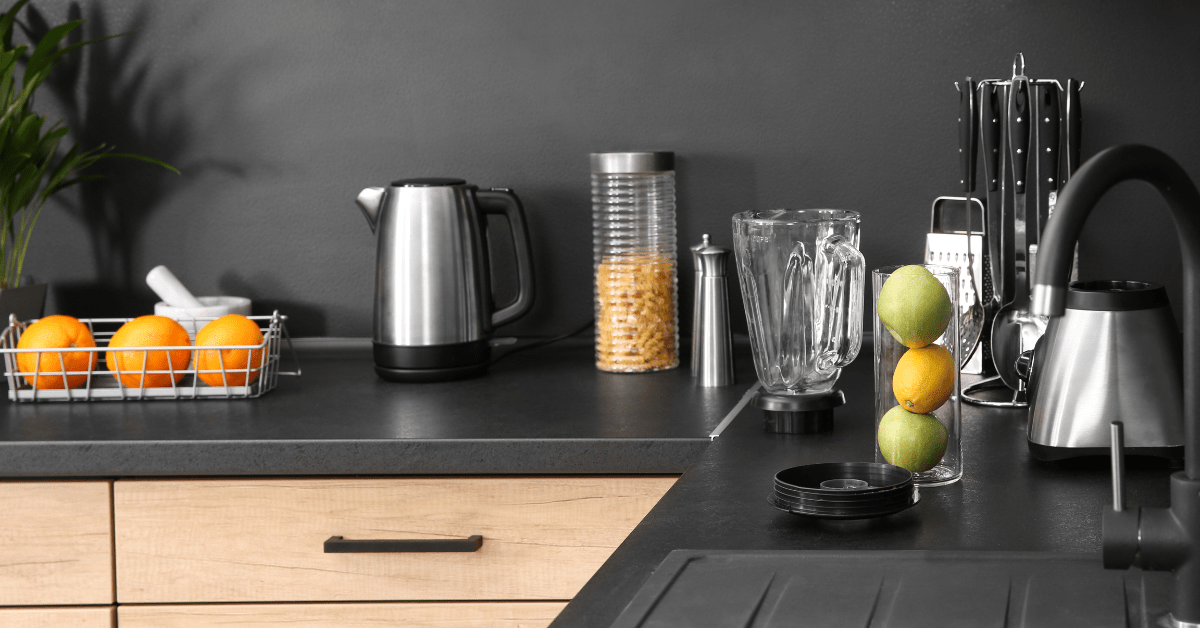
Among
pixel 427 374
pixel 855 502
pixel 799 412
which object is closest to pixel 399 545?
pixel 427 374

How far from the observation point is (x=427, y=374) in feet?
5.24

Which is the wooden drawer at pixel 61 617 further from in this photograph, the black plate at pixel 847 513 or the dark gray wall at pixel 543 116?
the black plate at pixel 847 513

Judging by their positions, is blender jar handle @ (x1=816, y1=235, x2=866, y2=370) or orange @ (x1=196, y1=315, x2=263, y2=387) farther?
orange @ (x1=196, y1=315, x2=263, y2=387)

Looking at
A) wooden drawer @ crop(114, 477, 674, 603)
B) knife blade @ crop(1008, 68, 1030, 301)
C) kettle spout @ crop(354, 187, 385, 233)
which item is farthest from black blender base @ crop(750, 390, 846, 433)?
kettle spout @ crop(354, 187, 385, 233)

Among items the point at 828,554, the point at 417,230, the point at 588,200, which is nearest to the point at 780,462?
the point at 828,554

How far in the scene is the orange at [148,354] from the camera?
4.97 ft

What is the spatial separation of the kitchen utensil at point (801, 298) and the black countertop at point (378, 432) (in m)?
0.10

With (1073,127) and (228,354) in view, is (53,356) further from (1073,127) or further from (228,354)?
(1073,127)

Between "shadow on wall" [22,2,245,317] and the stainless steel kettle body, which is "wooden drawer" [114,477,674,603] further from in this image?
"shadow on wall" [22,2,245,317]

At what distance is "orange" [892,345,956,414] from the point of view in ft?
3.35

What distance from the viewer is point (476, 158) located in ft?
6.03

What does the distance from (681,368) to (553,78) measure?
1.67 feet

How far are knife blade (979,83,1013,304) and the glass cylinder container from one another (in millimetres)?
445

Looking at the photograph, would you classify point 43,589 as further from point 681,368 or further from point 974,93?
point 974,93
